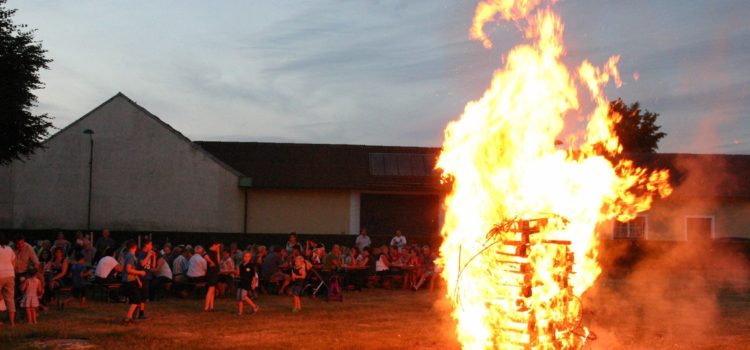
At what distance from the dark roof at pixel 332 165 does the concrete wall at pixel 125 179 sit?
2.79m

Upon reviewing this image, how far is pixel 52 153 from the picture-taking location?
→ 33.1 metres

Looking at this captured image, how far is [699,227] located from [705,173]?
390 centimetres

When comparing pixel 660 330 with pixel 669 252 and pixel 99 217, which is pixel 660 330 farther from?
pixel 99 217

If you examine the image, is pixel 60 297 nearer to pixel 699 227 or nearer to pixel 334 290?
pixel 334 290

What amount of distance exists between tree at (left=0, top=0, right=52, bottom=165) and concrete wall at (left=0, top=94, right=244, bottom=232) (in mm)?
7908

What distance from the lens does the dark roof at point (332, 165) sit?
35.2 m

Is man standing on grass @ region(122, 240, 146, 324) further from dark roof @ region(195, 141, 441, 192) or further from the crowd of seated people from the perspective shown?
dark roof @ region(195, 141, 441, 192)

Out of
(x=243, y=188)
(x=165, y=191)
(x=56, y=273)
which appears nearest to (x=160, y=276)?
(x=56, y=273)

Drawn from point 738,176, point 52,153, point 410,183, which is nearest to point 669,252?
point 738,176

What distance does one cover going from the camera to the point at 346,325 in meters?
14.7

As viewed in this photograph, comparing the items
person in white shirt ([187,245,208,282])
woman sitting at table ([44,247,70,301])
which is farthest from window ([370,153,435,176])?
woman sitting at table ([44,247,70,301])

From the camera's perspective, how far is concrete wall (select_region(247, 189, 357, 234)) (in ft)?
114

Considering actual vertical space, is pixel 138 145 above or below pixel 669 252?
above

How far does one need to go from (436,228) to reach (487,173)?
83.2ft
